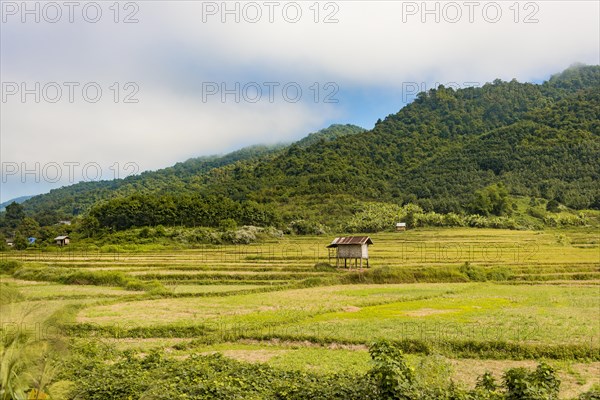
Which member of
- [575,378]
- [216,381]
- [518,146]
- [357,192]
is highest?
[518,146]

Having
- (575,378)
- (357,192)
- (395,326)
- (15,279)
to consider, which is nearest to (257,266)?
(15,279)

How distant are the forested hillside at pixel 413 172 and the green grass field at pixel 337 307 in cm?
3876

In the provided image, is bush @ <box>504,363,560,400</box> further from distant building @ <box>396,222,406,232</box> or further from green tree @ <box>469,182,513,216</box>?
green tree @ <box>469,182,513,216</box>

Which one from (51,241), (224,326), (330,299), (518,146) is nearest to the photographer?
(224,326)

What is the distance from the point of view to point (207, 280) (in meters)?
35.8

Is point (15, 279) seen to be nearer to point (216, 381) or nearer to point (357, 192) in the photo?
point (216, 381)

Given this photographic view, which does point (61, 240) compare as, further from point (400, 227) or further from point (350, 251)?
point (400, 227)

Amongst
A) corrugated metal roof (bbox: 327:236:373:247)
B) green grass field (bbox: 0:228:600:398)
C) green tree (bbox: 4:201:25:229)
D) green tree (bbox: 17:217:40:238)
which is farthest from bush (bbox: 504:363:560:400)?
green tree (bbox: 4:201:25:229)

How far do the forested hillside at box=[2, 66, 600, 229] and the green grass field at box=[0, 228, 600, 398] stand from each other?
1526 inches

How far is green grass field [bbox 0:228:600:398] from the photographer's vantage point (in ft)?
52.3

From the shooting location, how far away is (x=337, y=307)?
24.8m

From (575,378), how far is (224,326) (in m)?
12.8

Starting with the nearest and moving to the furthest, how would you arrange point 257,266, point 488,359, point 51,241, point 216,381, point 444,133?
1. point 216,381
2. point 488,359
3. point 257,266
4. point 51,241
5. point 444,133

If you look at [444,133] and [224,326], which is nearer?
[224,326]
